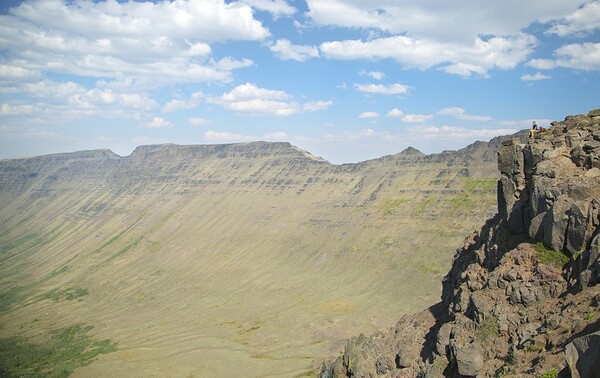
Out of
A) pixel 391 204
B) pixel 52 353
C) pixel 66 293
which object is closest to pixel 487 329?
pixel 52 353

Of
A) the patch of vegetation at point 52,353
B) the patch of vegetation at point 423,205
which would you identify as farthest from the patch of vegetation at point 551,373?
the patch of vegetation at point 423,205

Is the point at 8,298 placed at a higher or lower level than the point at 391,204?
lower

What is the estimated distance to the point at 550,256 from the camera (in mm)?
36156

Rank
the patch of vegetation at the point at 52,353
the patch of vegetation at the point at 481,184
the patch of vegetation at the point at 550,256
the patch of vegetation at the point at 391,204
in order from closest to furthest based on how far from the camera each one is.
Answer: the patch of vegetation at the point at 550,256
the patch of vegetation at the point at 52,353
the patch of vegetation at the point at 481,184
the patch of vegetation at the point at 391,204

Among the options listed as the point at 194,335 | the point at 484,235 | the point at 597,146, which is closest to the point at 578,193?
the point at 597,146

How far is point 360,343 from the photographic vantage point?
52125 millimetres

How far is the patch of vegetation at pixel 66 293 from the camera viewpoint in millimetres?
186875

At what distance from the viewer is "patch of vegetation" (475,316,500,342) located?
34969mm

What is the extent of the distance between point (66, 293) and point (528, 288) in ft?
670

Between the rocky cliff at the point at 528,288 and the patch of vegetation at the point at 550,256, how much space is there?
0.25ft

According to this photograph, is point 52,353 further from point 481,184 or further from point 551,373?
point 481,184

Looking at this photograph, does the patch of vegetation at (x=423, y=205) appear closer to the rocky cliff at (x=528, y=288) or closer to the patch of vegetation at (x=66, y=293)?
the rocky cliff at (x=528, y=288)

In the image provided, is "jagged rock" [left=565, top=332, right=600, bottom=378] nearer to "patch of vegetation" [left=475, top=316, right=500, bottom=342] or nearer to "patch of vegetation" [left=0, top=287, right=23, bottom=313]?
"patch of vegetation" [left=475, top=316, right=500, bottom=342]

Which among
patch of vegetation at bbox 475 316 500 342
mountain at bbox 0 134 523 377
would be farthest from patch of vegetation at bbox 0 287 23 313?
patch of vegetation at bbox 475 316 500 342
